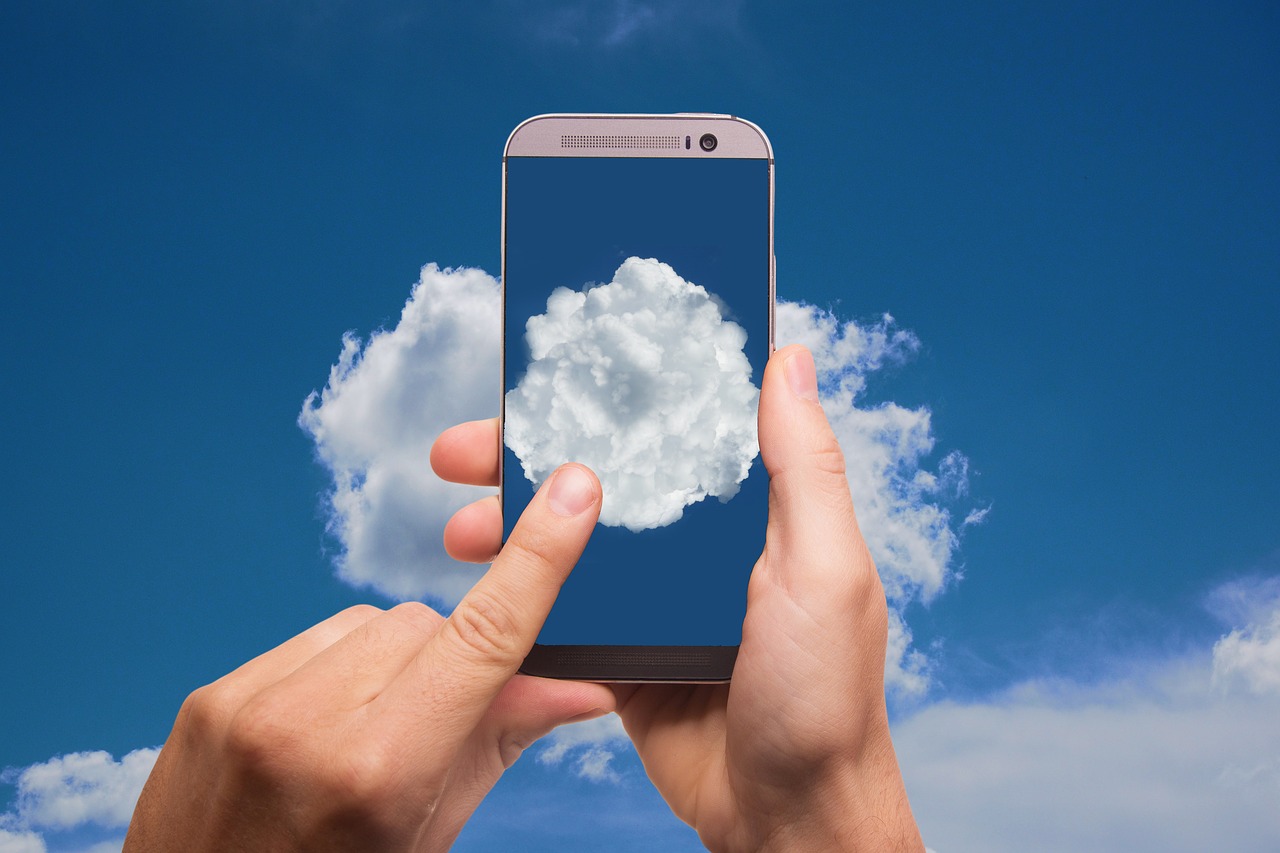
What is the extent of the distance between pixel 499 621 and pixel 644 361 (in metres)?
1.45

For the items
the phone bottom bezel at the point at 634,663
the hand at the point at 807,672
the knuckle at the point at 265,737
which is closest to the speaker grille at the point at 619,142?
the hand at the point at 807,672

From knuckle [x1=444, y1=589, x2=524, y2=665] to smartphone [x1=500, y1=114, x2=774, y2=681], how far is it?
36.1 inches

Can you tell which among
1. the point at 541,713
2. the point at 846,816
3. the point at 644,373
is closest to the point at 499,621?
the point at 541,713

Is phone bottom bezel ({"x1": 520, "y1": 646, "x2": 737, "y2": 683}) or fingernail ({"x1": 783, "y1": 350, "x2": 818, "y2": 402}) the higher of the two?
fingernail ({"x1": 783, "y1": 350, "x2": 818, "y2": 402})

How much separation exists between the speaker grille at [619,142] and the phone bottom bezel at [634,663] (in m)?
2.12

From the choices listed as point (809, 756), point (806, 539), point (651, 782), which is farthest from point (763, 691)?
point (651, 782)

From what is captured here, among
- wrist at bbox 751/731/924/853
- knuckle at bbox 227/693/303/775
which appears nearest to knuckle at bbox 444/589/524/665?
knuckle at bbox 227/693/303/775

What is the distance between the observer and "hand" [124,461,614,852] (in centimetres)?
233

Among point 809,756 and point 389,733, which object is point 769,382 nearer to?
point 809,756

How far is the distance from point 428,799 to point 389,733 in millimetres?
261

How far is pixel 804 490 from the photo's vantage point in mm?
3018

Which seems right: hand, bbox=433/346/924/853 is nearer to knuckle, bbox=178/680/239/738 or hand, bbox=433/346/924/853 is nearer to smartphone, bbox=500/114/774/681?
smartphone, bbox=500/114/774/681

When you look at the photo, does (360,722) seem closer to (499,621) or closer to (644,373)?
(499,621)

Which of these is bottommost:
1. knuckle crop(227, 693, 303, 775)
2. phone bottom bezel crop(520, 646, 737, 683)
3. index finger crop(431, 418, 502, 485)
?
knuckle crop(227, 693, 303, 775)
